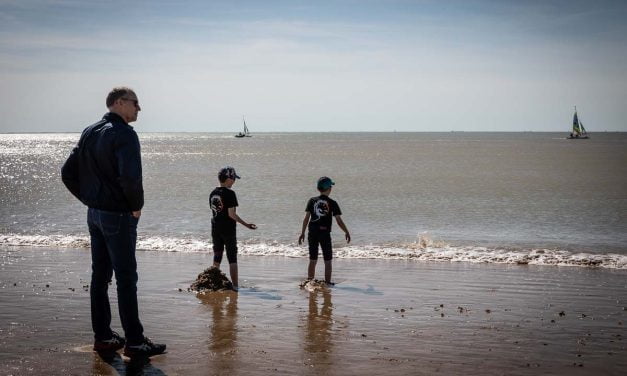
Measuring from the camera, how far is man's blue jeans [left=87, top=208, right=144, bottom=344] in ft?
18.5

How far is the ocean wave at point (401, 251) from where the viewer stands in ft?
44.5

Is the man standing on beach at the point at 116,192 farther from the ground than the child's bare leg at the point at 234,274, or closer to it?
farther from the ground

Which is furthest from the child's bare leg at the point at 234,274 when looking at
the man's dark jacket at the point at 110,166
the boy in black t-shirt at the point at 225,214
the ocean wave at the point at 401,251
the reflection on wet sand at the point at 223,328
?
the ocean wave at the point at 401,251

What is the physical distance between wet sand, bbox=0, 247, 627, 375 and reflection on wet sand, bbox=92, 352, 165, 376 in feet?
0.08

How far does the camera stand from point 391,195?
110 ft

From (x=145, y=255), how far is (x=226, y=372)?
28.6ft

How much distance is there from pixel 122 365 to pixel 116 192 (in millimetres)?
1604

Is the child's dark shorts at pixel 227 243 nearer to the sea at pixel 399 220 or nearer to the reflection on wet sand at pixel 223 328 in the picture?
the reflection on wet sand at pixel 223 328

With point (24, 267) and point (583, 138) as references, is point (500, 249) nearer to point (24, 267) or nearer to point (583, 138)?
point (24, 267)

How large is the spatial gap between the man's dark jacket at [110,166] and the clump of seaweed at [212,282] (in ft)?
12.8

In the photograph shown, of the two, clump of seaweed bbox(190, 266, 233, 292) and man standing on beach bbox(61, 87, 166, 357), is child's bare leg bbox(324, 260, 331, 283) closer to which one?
clump of seaweed bbox(190, 266, 233, 292)

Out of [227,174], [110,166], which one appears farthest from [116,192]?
[227,174]

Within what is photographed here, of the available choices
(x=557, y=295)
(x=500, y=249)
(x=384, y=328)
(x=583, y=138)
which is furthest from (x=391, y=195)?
(x=583, y=138)

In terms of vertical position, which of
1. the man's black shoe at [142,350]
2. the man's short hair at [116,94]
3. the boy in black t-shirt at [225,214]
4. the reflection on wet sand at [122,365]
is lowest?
the reflection on wet sand at [122,365]
